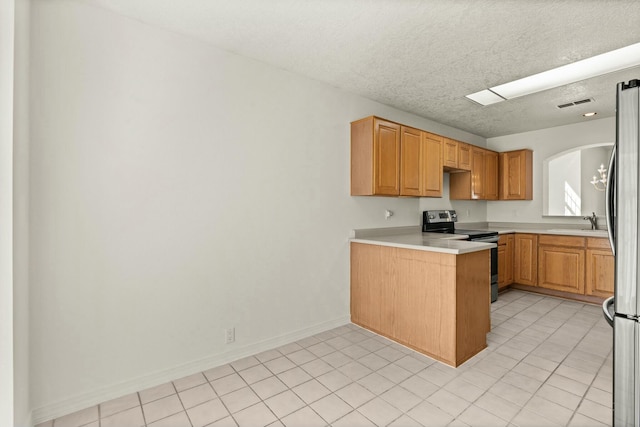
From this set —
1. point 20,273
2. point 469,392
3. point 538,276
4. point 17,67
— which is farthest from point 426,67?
point 538,276

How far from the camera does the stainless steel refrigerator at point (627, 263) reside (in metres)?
1.44

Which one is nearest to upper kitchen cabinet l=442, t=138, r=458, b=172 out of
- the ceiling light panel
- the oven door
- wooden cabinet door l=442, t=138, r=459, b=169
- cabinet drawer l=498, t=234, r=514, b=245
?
wooden cabinet door l=442, t=138, r=459, b=169

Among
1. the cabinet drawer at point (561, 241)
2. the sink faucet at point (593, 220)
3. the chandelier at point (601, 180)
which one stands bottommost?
the cabinet drawer at point (561, 241)

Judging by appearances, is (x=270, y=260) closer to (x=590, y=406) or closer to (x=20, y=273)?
(x=20, y=273)

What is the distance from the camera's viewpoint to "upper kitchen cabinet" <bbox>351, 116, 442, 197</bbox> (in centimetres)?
325

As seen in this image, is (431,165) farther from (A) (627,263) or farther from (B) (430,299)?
(A) (627,263)

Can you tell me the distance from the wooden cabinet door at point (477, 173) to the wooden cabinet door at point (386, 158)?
183 centimetres

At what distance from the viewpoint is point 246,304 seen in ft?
8.86

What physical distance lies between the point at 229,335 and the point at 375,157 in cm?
216

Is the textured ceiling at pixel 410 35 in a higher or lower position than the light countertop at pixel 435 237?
higher

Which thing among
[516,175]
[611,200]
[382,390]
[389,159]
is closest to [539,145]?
[516,175]

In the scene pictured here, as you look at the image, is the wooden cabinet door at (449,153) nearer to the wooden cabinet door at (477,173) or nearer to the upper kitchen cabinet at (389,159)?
the upper kitchen cabinet at (389,159)

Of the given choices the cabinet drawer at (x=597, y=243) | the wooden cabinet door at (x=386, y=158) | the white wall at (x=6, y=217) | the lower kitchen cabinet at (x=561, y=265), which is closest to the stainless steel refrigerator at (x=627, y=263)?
the wooden cabinet door at (x=386, y=158)

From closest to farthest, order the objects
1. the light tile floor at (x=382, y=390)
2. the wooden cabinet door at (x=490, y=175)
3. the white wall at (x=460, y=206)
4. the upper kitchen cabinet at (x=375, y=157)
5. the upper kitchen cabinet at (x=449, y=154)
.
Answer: the light tile floor at (x=382, y=390) → the upper kitchen cabinet at (x=375, y=157) → the upper kitchen cabinet at (x=449, y=154) → the white wall at (x=460, y=206) → the wooden cabinet door at (x=490, y=175)
